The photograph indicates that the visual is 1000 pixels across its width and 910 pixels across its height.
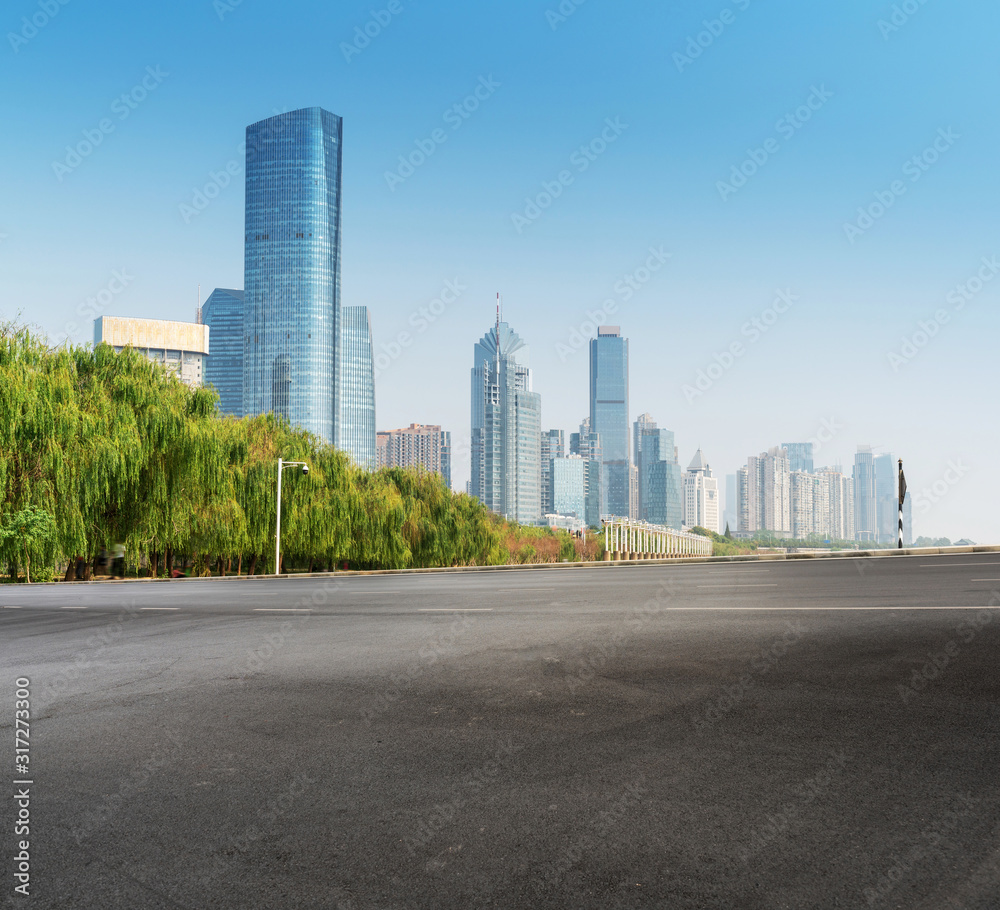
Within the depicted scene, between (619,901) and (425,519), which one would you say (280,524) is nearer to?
(425,519)

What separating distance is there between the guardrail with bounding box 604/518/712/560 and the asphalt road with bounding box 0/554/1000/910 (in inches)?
1536

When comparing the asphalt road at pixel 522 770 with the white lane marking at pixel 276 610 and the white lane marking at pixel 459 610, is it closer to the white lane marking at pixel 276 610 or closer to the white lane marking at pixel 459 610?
the white lane marking at pixel 459 610

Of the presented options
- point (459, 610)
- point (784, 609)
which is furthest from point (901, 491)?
point (459, 610)

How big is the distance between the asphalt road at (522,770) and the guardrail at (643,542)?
3902 centimetres

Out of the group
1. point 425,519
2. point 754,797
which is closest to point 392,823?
point 754,797

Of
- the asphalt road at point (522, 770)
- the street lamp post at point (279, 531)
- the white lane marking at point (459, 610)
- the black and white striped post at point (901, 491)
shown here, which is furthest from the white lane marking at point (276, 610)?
the black and white striped post at point (901, 491)

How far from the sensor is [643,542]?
8581 centimetres

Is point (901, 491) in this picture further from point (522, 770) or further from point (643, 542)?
point (643, 542)

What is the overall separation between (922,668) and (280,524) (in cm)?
3399

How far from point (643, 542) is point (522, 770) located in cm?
8329

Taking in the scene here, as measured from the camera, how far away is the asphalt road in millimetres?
3080

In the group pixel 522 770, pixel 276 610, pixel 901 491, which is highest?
pixel 901 491

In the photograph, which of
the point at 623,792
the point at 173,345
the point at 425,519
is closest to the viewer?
the point at 623,792

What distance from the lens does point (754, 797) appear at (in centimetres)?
382
